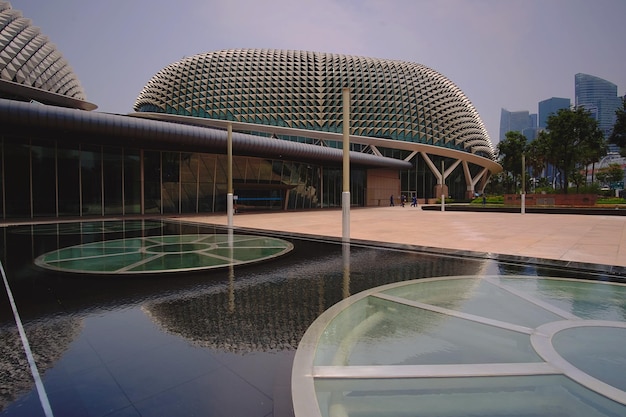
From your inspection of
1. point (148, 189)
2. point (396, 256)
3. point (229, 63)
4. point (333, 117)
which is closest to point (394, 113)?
point (333, 117)

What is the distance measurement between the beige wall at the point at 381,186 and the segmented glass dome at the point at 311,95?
8.42 metres

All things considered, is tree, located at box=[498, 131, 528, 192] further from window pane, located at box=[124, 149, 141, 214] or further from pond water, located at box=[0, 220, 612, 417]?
pond water, located at box=[0, 220, 612, 417]

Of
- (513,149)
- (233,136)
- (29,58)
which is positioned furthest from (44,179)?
(513,149)

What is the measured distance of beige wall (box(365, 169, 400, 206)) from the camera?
171 feet

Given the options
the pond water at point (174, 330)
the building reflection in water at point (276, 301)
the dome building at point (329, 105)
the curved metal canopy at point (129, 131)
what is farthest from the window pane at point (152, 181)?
the dome building at point (329, 105)

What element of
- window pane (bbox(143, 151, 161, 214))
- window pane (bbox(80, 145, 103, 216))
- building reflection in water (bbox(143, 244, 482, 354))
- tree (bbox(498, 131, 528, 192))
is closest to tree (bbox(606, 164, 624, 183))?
tree (bbox(498, 131, 528, 192))

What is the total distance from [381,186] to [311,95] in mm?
20002

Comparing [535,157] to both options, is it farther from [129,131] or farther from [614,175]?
[129,131]

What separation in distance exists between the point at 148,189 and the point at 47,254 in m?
21.1

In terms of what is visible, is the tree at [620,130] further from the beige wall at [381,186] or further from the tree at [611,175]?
the tree at [611,175]

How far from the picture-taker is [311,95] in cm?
6016

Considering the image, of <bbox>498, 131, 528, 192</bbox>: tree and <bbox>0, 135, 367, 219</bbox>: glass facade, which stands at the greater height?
<bbox>498, 131, 528, 192</bbox>: tree

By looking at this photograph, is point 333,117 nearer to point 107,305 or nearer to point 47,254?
point 47,254

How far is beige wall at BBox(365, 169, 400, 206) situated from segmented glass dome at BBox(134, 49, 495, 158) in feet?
27.6
